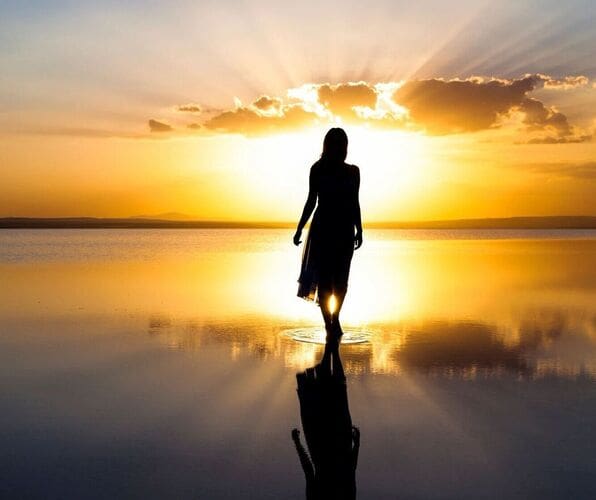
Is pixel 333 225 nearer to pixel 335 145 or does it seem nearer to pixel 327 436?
pixel 335 145

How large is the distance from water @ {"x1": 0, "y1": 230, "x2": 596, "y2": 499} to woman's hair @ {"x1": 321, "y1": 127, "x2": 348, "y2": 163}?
2.20 meters

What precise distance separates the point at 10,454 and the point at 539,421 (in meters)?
3.45

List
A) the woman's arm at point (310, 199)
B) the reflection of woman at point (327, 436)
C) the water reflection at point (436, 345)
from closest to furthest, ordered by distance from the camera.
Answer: the reflection of woman at point (327, 436) < the water reflection at point (436, 345) < the woman's arm at point (310, 199)

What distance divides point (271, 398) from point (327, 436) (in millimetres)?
1072

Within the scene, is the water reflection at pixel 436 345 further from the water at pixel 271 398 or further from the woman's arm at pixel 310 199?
the woman's arm at pixel 310 199

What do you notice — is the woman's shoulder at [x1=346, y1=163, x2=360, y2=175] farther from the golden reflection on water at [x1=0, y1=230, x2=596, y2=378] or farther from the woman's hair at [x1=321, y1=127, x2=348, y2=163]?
the golden reflection on water at [x1=0, y1=230, x2=596, y2=378]

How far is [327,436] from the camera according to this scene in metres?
4.63

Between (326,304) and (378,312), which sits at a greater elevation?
(326,304)

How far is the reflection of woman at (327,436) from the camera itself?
375 centimetres

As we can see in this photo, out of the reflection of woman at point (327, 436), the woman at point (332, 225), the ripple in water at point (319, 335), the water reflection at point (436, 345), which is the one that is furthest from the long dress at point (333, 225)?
the reflection of woman at point (327, 436)

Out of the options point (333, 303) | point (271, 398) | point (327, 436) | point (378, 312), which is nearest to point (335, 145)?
point (333, 303)

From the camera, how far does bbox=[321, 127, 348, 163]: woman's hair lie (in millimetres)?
8469

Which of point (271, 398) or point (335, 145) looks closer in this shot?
point (271, 398)

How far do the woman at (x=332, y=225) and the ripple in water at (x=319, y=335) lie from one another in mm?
179
